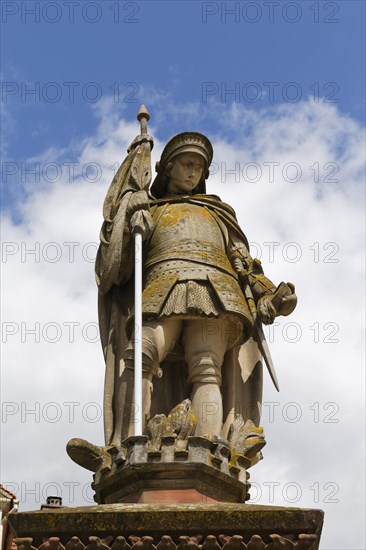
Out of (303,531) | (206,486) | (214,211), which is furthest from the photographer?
(214,211)

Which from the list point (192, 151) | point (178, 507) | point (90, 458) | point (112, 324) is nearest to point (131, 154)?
point (192, 151)

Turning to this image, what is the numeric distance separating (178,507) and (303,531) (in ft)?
2.95

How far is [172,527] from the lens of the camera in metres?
8.26

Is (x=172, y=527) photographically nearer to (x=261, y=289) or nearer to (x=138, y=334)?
(x=138, y=334)

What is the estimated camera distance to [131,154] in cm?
1202

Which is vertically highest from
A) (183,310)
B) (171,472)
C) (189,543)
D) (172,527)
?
(183,310)

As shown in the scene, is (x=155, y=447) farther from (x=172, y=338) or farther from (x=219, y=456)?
(x=172, y=338)

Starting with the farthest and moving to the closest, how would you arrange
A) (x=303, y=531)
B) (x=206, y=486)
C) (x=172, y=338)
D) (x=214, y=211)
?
(x=214, y=211) < (x=172, y=338) < (x=206, y=486) < (x=303, y=531)

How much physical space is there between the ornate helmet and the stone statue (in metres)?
0.01

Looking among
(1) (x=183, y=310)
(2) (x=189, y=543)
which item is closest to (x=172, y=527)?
(2) (x=189, y=543)

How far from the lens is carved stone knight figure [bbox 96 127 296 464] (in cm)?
1061

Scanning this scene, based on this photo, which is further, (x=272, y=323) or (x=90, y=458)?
(x=272, y=323)

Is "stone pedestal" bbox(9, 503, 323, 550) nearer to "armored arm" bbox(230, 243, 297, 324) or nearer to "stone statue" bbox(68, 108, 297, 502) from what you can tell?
"stone statue" bbox(68, 108, 297, 502)

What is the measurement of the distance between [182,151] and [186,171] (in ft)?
0.74
